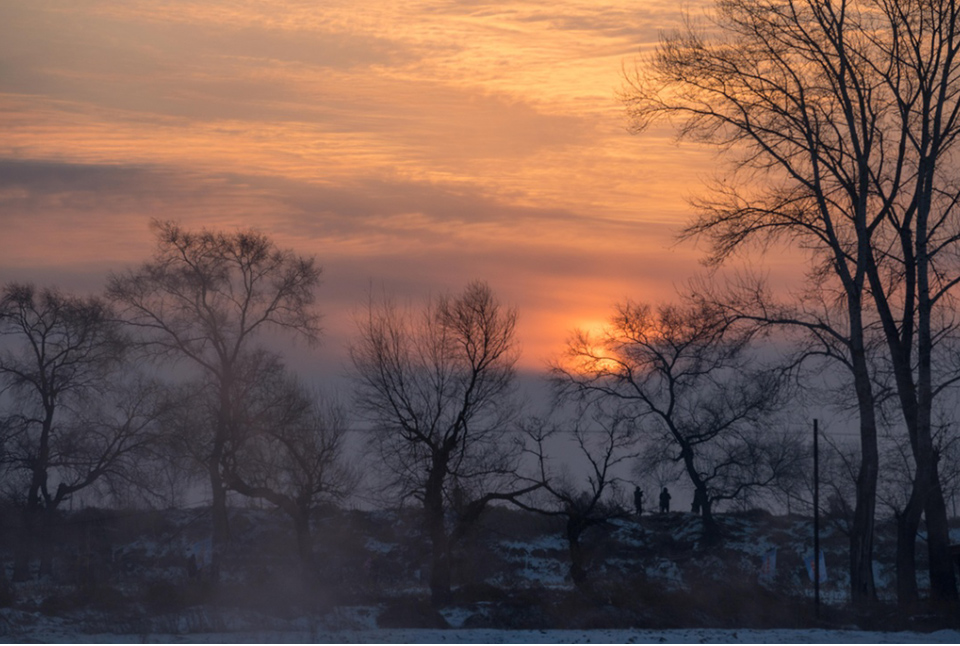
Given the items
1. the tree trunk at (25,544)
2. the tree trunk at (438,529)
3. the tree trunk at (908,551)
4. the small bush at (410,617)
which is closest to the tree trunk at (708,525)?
the tree trunk at (908,551)

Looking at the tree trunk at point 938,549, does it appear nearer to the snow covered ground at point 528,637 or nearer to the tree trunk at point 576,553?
the snow covered ground at point 528,637

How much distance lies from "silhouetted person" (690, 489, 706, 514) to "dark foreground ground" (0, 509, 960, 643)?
29.4 inches

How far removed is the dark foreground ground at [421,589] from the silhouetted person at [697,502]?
2.45 ft

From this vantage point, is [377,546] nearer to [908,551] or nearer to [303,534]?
[303,534]

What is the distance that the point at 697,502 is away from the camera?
49.8 meters

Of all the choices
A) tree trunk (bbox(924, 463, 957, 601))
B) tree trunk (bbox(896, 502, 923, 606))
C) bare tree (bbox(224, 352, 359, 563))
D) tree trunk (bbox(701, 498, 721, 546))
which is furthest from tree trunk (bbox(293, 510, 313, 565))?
tree trunk (bbox(701, 498, 721, 546))

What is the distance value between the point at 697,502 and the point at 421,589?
20.7 m

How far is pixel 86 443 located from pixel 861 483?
107 feet

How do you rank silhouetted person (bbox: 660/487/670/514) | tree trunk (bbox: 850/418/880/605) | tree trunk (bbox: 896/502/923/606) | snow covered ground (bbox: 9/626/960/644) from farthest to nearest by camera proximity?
silhouetted person (bbox: 660/487/670/514) < tree trunk (bbox: 850/418/880/605) < tree trunk (bbox: 896/502/923/606) < snow covered ground (bbox: 9/626/960/644)

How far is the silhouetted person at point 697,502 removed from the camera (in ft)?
160

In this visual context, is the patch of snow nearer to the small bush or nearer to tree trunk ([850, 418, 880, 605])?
the small bush

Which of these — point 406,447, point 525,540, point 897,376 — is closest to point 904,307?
point 897,376

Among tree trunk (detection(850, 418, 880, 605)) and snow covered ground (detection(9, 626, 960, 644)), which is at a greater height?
tree trunk (detection(850, 418, 880, 605))

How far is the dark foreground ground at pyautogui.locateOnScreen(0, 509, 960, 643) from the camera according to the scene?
73.3 feet
